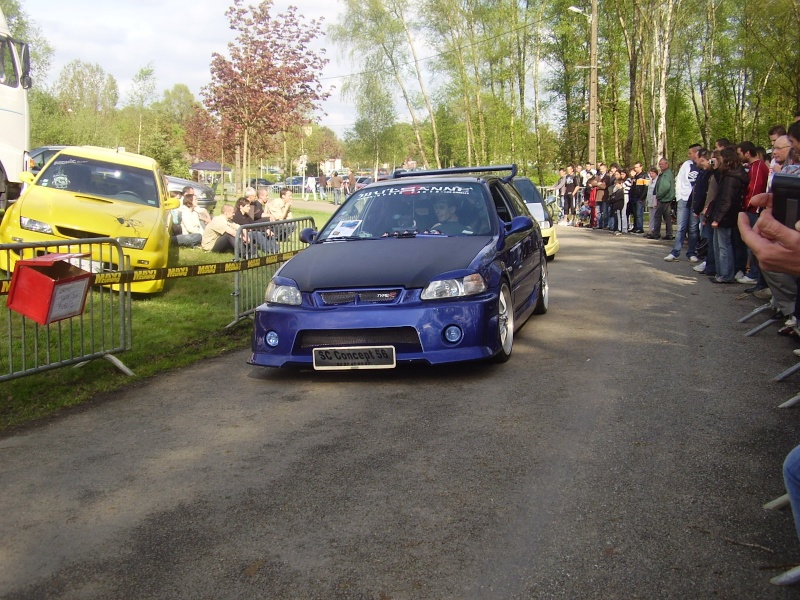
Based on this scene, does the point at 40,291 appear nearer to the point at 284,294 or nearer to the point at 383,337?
the point at 284,294

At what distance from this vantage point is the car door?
8195mm

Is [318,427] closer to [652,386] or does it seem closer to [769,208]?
[652,386]

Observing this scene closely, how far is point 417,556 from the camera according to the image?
147 inches

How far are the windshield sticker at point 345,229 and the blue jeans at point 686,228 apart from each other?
9.76 metres

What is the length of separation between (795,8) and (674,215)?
41.8 feet

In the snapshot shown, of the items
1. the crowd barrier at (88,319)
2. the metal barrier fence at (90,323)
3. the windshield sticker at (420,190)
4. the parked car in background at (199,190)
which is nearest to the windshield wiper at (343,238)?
the windshield sticker at (420,190)

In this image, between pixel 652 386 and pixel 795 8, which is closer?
pixel 652 386

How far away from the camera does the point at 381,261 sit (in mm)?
7328

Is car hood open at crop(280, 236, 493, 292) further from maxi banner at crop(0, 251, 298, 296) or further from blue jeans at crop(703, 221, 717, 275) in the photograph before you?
blue jeans at crop(703, 221, 717, 275)

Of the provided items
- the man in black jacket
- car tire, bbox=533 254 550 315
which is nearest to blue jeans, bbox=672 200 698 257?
car tire, bbox=533 254 550 315

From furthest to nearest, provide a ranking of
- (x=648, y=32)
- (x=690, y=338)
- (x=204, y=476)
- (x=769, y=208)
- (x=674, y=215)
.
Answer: (x=648, y=32) < (x=674, y=215) < (x=690, y=338) < (x=204, y=476) < (x=769, y=208)

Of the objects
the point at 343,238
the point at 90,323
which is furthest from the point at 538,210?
the point at 90,323

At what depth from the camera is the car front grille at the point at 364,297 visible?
698 cm

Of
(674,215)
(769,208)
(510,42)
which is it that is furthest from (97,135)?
(769,208)
